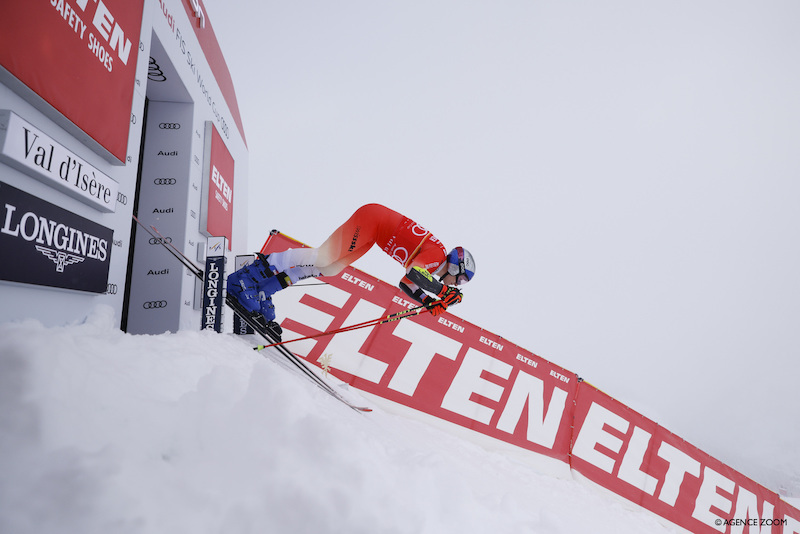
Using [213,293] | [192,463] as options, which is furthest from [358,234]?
[192,463]

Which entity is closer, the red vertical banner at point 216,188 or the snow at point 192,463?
the snow at point 192,463

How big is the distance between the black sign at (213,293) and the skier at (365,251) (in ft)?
0.94

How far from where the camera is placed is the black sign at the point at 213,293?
3.36 metres

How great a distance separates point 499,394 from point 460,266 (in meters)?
3.00

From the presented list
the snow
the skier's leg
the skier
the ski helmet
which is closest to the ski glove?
the skier

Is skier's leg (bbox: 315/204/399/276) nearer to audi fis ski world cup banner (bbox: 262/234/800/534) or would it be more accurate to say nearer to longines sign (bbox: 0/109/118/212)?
longines sign (bbox: 0/109/118/212)

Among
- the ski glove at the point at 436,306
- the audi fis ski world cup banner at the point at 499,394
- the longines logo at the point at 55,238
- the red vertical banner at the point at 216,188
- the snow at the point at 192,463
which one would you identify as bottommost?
the audi fis ski world cup banner at the point at 499,394

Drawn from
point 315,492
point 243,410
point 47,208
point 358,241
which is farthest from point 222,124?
point 315,492

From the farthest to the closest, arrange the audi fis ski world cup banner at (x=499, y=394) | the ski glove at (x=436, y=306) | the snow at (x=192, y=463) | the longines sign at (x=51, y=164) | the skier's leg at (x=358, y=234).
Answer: the audi fis ski world cup banner at (x=499, y=394), the skier's leg at (x=358, y=234), the ski glove at (x=436, y=306), the longines sign at (x=51, y=164), the snow at (x=192, y=463)

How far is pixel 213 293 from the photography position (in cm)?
343

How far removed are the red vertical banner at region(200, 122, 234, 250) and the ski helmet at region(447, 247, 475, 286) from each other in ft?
9.60

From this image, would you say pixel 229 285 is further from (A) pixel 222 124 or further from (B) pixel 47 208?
(A) pixel 222 124

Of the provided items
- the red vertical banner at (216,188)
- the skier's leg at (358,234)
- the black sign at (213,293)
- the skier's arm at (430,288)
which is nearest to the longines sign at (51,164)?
the black sign at (213,293)

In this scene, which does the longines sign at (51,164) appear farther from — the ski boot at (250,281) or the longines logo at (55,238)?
the ski boot at (250,281)
